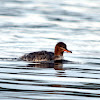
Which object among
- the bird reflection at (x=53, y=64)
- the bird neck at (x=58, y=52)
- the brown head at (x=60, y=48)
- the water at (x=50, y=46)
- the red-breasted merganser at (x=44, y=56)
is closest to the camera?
the water at (x=50, y=46)

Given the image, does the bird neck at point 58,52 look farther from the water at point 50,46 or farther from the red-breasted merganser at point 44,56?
the water at point 50,46

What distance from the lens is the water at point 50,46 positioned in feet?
36.9

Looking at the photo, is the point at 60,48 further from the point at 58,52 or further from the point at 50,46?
the point at 50,46

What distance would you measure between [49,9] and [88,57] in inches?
728

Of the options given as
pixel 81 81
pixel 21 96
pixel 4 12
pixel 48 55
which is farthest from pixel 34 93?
pixel 4 12

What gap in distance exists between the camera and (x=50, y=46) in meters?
21.2

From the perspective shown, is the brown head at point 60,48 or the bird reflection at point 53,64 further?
the brown head at point 60,48

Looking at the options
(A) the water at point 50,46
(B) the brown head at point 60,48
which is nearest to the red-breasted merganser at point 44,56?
(B) the brown head at point 60,48

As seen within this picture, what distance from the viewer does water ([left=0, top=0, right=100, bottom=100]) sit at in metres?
11.2

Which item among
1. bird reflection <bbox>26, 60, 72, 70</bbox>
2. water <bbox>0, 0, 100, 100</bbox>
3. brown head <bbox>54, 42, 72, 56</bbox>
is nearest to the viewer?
water <bbox>0, 0, 100, 100</bbox>

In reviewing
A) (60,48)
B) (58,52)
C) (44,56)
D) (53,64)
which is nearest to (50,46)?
(58,52)

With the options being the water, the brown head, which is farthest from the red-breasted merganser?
the water

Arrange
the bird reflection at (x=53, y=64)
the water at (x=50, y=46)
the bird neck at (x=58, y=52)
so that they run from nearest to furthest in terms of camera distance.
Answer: the water at (x=50, y=46) < the bird reflection at (x=53, y=64) < the bird neck at (x=58, y=52)

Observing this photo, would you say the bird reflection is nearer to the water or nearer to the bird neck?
the water
